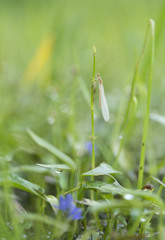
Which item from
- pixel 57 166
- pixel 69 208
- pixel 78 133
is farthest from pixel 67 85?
pixel 69 208

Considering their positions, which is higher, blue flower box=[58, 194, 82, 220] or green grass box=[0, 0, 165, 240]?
green grass box=[0, 0, 165, 240]

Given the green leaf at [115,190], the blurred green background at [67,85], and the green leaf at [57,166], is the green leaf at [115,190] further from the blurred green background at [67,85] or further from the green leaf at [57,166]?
the blurred green background at [67,85]

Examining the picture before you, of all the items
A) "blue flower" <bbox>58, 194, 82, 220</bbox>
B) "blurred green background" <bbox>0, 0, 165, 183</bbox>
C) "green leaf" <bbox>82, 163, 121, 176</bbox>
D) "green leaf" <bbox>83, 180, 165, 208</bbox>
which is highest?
"blurred green background" <bbox>0, 0, 165, 183</bbox>

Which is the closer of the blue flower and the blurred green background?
the blue flower

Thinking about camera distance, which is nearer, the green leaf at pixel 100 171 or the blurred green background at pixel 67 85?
the green leaf at pixel 100 171

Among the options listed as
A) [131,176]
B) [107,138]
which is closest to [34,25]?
[107,138]

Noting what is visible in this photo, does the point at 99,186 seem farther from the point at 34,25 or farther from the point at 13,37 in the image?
the point at 34,25

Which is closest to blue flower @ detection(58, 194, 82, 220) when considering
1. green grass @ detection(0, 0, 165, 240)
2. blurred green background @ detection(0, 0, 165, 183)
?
green grass @ detection(0, 0, 165, 240)

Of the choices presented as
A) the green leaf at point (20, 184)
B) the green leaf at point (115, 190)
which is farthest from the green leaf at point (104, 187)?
the green leaf at point (20, 184)

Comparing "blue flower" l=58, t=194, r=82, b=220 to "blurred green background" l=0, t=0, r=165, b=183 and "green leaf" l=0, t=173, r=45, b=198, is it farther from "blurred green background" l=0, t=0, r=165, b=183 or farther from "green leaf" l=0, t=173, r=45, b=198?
"blurred green background" l=0, t=0, r=165, b=183
